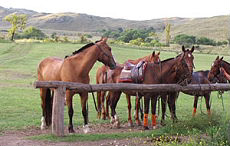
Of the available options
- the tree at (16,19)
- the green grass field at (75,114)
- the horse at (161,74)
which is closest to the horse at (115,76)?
the green grass field at (75,114)

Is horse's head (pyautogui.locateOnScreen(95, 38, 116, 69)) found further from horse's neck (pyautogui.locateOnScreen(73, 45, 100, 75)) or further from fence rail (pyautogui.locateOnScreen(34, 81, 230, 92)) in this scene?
fence rail (pyautogui.locateOnScreen(34, 81, 230, 92))

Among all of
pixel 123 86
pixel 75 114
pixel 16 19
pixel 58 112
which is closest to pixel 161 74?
pixel 123 86

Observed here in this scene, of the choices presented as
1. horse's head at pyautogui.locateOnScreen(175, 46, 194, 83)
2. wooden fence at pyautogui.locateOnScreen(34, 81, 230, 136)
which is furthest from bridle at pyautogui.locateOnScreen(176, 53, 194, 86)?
wooden fence at pyautogui.locateOnScreen(34, 81, 230, 136)

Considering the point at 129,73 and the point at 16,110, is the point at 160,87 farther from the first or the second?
the point at 16,110

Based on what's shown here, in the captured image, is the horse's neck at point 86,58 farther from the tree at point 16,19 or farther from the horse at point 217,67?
the tree at point 16,19

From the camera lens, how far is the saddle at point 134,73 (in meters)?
9.20

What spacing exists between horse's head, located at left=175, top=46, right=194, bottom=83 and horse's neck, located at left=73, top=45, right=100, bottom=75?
224 cm

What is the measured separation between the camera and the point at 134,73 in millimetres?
9312

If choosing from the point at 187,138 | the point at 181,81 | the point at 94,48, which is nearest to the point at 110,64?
the point at 94,48

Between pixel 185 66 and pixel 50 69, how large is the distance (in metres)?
3.70

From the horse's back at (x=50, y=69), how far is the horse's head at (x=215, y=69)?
4.95 m

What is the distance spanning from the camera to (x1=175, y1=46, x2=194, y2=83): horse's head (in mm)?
8398

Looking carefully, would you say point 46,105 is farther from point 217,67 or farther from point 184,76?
point 217,67

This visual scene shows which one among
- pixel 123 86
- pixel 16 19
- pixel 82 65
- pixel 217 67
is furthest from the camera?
pixel 16 19
